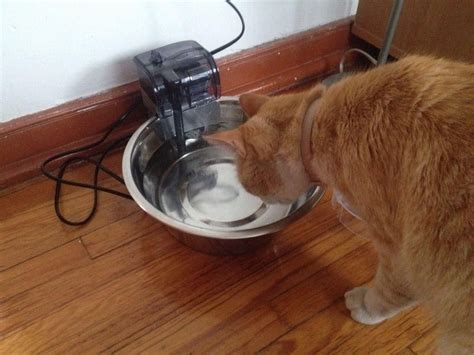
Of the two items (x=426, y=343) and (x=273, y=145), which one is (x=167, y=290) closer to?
(x=273, y=145)

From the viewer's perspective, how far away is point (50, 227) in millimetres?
1004

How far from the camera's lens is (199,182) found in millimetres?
1097

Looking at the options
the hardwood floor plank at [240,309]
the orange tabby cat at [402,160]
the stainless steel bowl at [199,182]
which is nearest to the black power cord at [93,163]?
the stainless steel bowl at [199,182]

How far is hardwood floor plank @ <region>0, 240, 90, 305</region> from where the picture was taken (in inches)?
35.3

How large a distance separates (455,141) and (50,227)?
2.85ft

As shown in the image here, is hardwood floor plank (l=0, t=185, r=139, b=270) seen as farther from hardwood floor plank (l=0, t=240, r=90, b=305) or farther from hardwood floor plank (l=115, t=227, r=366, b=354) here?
hardwood floor plank (l=115, t=227, r=366, b=354)

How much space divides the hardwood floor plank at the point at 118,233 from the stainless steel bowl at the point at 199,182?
0.07 meters

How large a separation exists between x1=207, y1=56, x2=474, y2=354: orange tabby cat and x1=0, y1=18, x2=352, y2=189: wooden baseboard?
522mm

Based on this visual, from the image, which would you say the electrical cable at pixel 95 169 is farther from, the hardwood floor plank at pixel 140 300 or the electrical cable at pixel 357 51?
the electrical cable at pixel 357 51

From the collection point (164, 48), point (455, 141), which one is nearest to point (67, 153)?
point (164, 48)

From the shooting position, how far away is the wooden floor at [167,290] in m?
0.83

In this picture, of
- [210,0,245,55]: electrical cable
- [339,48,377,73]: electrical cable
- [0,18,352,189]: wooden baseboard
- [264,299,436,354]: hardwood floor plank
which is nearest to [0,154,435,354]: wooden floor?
[264,299,436,354]: hardwood floor plank

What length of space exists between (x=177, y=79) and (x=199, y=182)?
0.88 feet

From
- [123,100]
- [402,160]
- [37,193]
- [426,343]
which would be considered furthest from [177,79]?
[426,343]
